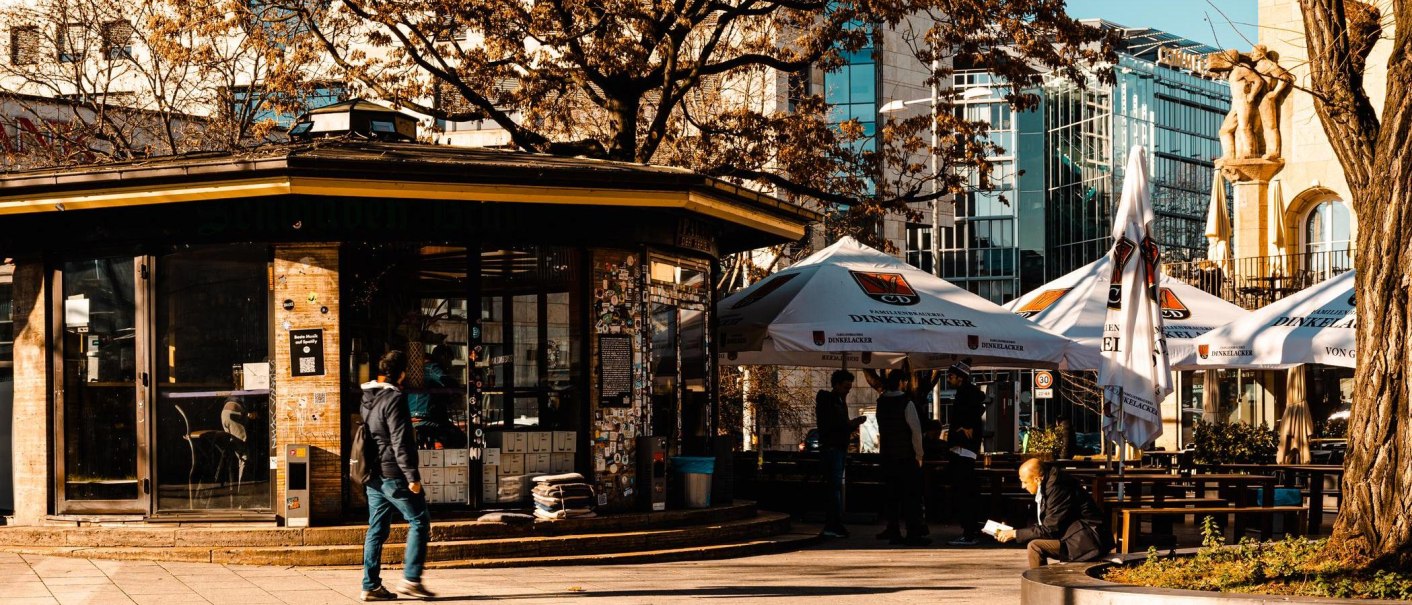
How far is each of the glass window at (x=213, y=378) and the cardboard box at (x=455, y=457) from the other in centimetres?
152

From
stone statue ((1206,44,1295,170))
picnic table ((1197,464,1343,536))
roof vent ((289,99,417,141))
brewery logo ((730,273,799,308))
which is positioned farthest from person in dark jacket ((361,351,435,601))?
stone statue ((1206,44,1295,170))

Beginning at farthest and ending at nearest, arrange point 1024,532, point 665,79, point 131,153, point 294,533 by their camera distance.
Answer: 1. point 131,153
2. point 665,79
3. point 294,533
4. point 1024,532

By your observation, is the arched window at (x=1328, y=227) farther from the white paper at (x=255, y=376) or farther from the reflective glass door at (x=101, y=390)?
the reflective glass door at (x=101, y=390)

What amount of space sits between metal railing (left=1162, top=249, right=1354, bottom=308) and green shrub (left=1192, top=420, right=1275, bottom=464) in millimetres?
4980

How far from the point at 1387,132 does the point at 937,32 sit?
13307mm

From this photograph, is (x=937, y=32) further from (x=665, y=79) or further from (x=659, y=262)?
(x=659, y=262)

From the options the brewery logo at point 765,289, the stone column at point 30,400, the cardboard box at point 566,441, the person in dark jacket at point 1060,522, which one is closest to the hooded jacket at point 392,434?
the cardboard box at point 566,441

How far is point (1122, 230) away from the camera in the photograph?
14.1m

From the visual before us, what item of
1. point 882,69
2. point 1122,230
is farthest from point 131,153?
point 882,69

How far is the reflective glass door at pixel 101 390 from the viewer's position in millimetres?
13969

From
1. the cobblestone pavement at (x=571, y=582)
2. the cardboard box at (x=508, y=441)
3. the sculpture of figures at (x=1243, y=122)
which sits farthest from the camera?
the sculpture of figures at (x=1243, y=122)

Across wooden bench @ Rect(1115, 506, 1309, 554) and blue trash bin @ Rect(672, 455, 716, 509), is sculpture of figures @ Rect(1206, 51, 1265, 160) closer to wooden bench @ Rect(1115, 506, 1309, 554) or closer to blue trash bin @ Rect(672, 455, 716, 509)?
wooden bench @ Rect(1115, 506, 1309, 554)

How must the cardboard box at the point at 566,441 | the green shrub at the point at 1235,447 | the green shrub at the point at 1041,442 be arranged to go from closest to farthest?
the cardboard box at the point at 566,441, the green shrub at the point at 1235,447, the green shrub at the point at 1041,442

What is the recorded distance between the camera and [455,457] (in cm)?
1409
